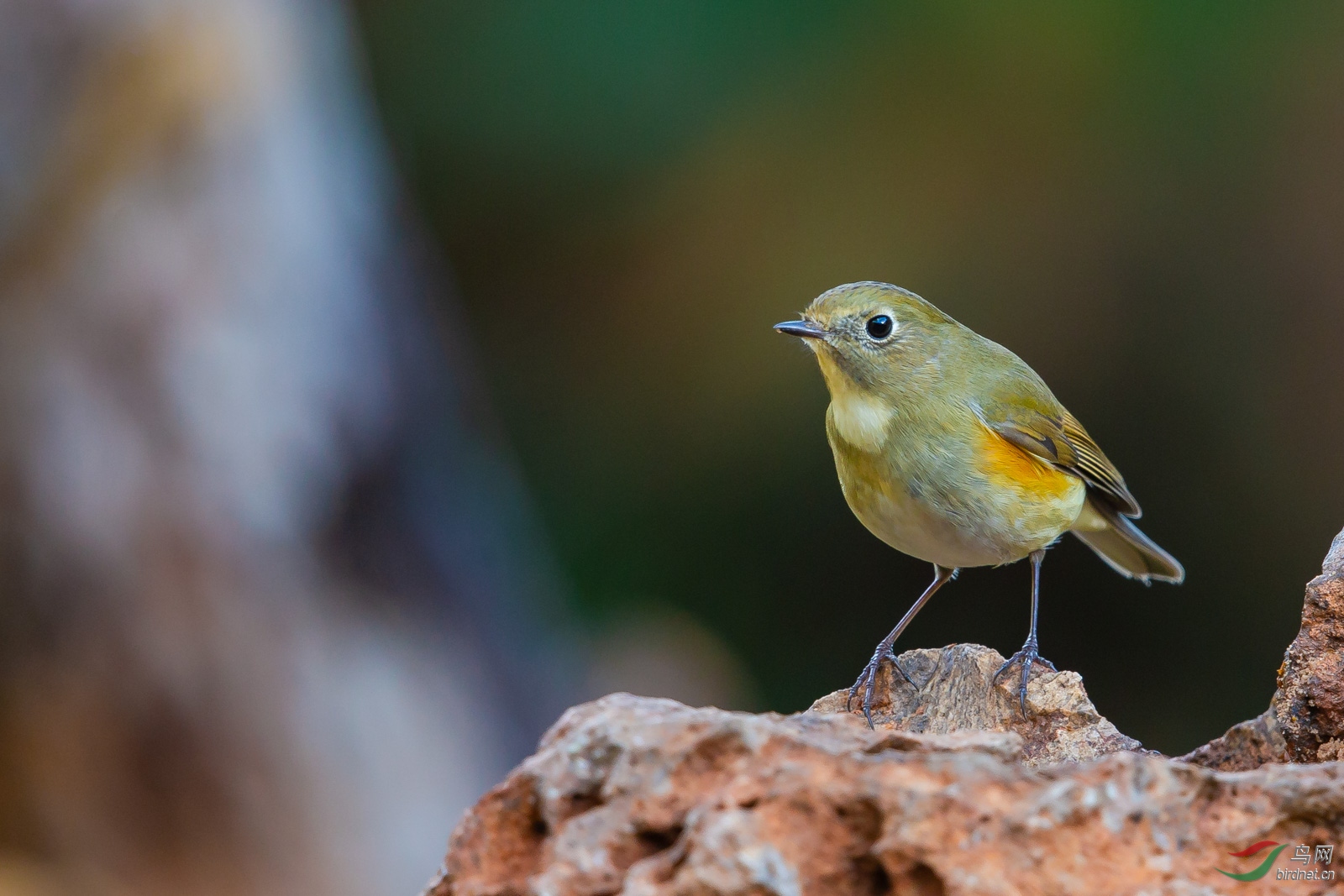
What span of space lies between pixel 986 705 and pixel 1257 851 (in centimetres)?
105

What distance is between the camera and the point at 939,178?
304 inches

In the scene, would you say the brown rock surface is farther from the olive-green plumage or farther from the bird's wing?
the bird's wing

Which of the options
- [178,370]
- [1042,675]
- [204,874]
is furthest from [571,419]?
[1042,675]

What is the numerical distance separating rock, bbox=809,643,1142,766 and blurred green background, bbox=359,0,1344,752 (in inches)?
163

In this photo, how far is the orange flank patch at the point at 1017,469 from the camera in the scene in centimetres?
375

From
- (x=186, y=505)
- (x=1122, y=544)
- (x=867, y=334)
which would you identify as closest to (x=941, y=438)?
(x=867, y=334)

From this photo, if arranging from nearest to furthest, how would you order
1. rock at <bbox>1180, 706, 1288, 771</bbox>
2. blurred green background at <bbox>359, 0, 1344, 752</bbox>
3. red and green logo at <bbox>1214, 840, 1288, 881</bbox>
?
1. red and green logo at <bbox>1214, 840, 1288, 881</bbox>
2. rock at <bbox>1180, 706, 1288, 771</bbox>
3. blurred green background at <bbox>359, 0, 1344, 752</bbox>

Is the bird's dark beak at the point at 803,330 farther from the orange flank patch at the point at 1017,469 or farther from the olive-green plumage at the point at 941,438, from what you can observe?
the orange flank patch at the point at 1017,469

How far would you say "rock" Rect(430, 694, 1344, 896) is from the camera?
1.85 m

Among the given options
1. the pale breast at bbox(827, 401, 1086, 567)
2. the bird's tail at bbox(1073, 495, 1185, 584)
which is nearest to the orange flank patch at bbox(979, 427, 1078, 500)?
the pale breast at bbox(827, 401, 1086, 567)

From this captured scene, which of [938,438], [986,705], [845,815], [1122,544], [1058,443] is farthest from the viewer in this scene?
[1122,544]

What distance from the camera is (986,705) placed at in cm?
303

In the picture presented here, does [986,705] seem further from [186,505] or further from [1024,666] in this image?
[186,505]

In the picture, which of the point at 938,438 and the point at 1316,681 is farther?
the point at 938,438
